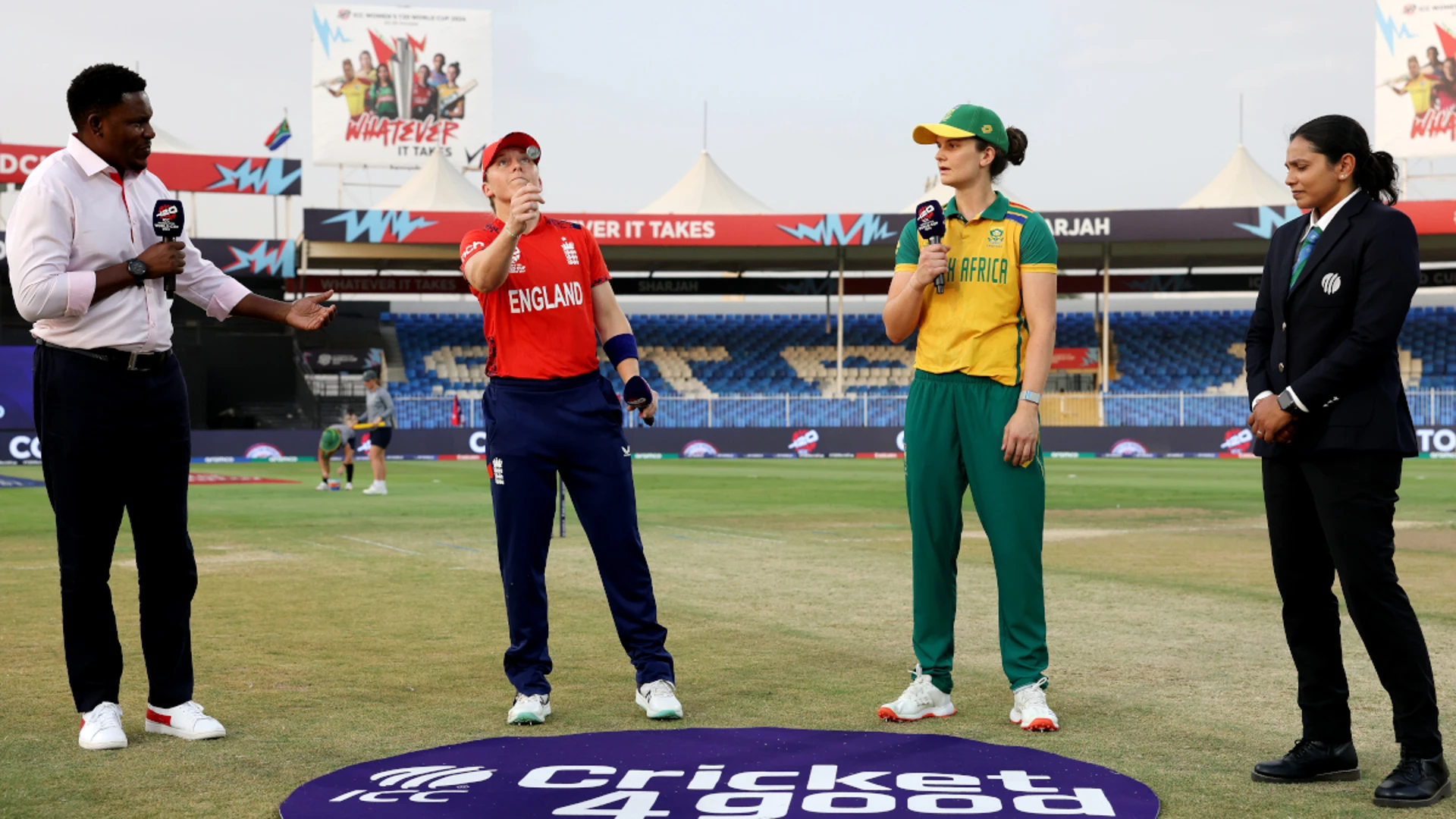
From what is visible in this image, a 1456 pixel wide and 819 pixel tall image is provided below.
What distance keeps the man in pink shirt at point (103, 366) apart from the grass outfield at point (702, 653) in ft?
0.49

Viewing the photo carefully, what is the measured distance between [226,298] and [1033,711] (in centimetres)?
332

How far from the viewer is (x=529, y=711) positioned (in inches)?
197

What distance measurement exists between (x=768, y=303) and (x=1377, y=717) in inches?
1956

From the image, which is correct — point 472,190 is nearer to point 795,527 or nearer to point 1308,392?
point 795,527

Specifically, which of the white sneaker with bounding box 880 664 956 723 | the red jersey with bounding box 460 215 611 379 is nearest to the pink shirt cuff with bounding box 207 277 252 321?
Result: the red jersey with bounding box 460 215 611 379

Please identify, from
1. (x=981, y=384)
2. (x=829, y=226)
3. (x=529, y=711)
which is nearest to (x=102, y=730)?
(x=529, y=711)

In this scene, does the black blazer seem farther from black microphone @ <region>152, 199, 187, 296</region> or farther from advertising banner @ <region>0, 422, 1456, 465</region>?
advertising banner @ <region>0, 422, 1456, 465</region>

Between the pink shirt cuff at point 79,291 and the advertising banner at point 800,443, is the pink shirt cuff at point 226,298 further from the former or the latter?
the advertising banner at point 800,443

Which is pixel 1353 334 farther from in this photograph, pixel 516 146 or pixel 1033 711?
pixel 516 146

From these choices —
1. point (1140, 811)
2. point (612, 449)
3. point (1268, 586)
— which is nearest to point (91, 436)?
point (612, 449)

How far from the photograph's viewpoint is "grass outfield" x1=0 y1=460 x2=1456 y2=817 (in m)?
Result: 4.39

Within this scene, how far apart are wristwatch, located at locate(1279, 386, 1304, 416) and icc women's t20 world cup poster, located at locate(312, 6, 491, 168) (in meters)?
46.0

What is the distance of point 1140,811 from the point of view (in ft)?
12.2

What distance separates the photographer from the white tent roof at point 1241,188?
4641 centimetres
